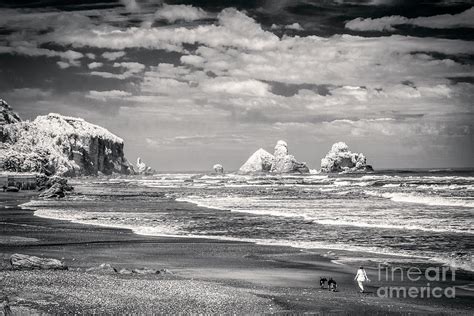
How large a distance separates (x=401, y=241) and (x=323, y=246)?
3.59 m

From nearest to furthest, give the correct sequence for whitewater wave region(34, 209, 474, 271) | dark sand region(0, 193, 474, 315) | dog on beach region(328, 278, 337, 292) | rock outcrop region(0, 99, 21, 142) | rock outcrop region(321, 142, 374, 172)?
dark sand region(0, 193, 474, 315)
dog on beach region(328, 278, 337, 292)
whitewater wave region(34, 209, 474, 271)
rock outcrop region(0, 99, 21, 142)
rock outcrop region(321, 142, 374, 172)

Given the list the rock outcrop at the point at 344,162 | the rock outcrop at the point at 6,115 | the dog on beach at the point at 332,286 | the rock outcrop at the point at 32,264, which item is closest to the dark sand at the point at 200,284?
the dog on beach at the point at 332,286

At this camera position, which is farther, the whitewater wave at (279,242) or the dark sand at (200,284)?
the whitewater wave at (279,242)

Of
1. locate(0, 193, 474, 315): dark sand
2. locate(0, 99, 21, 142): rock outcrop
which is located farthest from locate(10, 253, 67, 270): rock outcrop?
locate(0, 99, 21, 142): rock outcrop

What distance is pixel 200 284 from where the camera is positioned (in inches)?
504

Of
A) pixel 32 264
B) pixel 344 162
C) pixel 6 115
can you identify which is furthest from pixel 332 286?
pixel 344 162

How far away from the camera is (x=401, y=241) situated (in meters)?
21.2

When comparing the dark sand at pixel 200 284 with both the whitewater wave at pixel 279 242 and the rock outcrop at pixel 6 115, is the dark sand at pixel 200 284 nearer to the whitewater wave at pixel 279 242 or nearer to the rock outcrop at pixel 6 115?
the whitewater wave at pixel 279 242

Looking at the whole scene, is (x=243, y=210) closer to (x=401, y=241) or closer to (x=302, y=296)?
(x=401, y=241)

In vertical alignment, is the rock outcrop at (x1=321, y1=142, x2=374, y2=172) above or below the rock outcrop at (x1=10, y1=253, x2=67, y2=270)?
above

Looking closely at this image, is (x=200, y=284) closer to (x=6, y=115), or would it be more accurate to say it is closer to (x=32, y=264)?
(x=32, y=264)

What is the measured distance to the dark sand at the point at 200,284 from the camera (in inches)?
413

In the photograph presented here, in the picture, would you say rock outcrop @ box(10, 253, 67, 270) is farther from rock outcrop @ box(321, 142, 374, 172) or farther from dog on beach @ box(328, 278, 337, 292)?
rock outcrop @ box(321, 142, 374, 172)

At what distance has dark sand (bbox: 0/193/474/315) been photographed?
10492 millimetres
